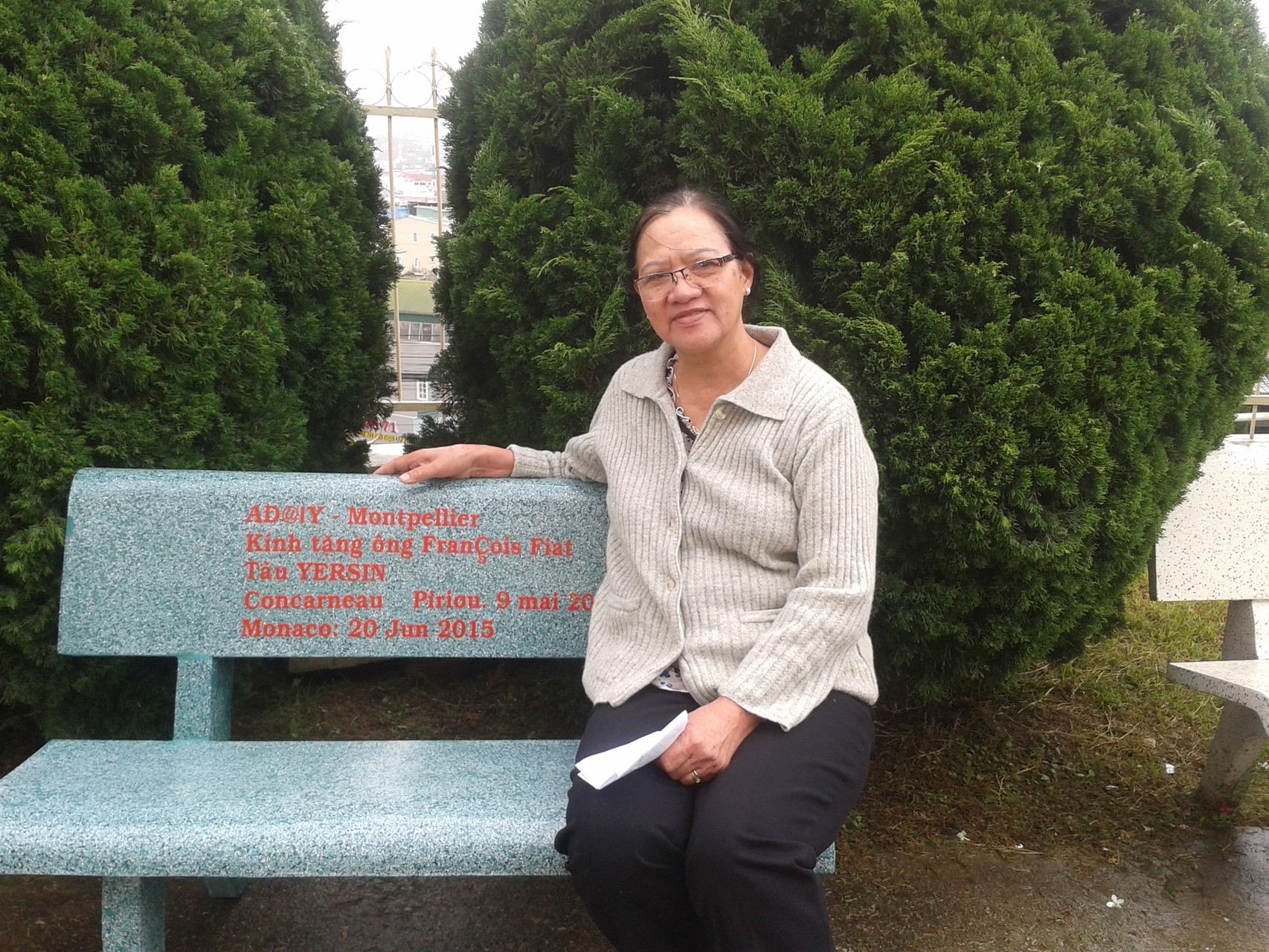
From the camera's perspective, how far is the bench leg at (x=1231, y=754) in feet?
9.89

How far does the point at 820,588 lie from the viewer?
6.66 ft

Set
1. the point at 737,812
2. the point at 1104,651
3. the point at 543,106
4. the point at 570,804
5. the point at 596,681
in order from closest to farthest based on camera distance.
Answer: the point at 737,812 < the point at 570,804 < the point at 596,681 < the point at 543,106 < the point at 1104,651

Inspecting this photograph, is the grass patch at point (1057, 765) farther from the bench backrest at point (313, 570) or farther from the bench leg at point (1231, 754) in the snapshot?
the bench backrest at point (313, 570)

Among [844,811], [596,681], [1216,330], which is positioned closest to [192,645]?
[596,681]

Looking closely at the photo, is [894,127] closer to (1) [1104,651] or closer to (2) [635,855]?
(2) [635,855]

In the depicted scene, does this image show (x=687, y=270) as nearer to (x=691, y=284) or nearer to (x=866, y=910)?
(x=691, y=284)

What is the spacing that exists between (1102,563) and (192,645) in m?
2.21

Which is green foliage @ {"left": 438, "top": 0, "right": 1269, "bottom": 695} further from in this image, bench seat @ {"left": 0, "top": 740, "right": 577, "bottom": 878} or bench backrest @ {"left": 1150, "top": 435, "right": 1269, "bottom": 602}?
bench seat @ {"left": 0, "top": 740, "right": 577, "bottom": 878}

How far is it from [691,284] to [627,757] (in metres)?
0.95

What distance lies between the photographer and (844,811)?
203cm

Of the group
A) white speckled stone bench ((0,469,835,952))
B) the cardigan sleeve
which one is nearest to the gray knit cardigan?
the cardigan sleeve

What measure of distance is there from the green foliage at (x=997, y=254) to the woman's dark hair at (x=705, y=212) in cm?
35

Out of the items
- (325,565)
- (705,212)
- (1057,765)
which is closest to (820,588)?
(705,212)

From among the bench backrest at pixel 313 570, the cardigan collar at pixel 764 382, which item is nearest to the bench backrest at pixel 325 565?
the bench backrest at pixel 313 570
